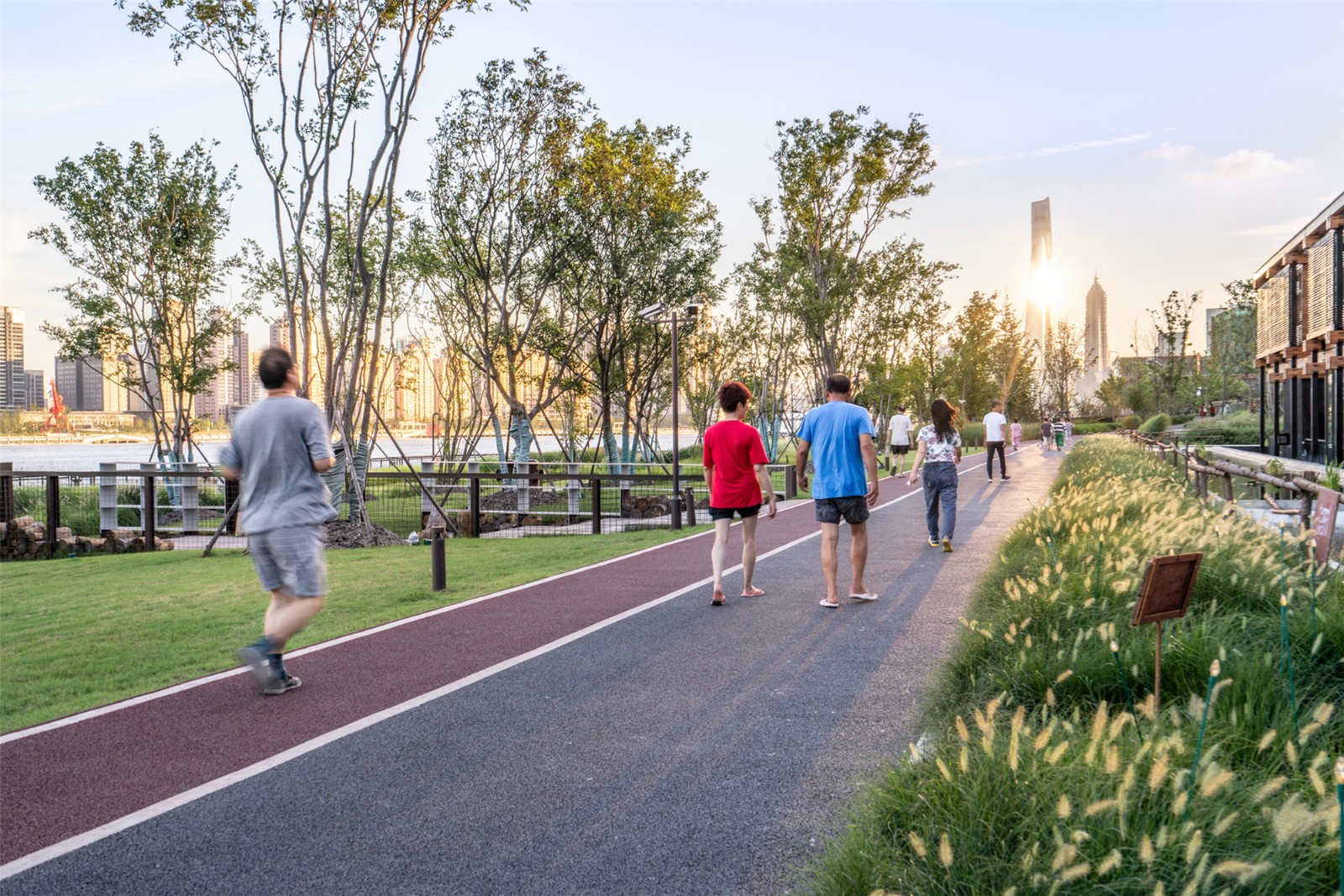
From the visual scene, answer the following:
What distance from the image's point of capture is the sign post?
305 cm

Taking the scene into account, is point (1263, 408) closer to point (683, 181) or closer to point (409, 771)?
point (683, 181)

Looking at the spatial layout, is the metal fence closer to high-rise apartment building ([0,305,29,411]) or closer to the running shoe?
the running shoe

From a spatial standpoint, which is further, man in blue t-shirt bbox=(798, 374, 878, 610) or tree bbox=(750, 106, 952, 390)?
tree bbox=(750, 106, 952, 390)

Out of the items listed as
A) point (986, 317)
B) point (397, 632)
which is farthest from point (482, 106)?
point (986, 317)

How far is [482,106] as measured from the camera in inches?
944

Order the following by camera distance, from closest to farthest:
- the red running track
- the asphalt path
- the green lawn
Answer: the asphalt path
the red running track
the green lawn

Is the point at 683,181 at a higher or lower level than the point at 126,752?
higher

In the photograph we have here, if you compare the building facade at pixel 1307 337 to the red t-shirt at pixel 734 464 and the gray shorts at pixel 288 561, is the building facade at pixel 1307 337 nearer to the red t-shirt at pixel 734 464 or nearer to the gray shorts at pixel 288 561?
the red t-shirt at pixel 734 464

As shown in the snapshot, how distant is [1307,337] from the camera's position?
25766 mm

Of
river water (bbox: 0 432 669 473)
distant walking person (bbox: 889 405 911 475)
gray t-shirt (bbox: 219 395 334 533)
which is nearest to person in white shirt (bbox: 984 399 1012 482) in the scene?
distant walking person (bbox: 889 405 911 475)

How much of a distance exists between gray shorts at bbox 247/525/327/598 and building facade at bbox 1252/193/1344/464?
78.4ft

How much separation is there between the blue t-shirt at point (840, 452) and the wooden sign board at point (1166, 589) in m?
4.26

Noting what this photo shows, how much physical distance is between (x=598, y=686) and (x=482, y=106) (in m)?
21.8

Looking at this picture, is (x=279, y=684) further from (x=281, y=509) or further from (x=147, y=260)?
(x=147, y=260)
